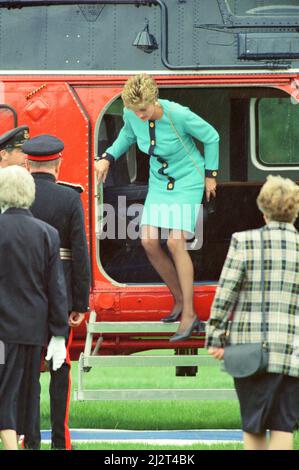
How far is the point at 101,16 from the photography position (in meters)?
9.40

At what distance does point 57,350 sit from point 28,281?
496mm

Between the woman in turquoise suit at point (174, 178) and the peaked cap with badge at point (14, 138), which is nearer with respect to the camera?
the peaked cap with badge at point (14, 138)

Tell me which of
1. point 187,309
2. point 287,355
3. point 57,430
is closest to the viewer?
point 287,355

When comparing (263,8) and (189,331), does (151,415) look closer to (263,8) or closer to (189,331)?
(189,331)

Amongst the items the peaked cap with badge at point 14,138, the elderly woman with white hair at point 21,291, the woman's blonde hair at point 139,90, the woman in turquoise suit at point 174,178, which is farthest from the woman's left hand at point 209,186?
the elderly woman with white hair at point 21,291

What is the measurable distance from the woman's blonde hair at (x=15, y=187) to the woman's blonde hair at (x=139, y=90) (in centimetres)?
174

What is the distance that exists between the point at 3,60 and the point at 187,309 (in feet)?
7.65

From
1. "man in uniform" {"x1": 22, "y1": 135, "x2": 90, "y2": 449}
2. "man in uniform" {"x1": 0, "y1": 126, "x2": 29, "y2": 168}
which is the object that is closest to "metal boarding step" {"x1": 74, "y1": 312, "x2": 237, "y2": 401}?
"man in uniform" {"x1": 22, "y1": 135, "x2": 90, "y2": 449}

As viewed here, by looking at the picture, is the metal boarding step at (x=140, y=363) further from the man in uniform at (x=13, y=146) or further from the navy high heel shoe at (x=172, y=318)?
the man in uniform at (x=13, y=146)

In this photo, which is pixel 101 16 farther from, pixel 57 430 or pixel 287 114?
pixel 57 430

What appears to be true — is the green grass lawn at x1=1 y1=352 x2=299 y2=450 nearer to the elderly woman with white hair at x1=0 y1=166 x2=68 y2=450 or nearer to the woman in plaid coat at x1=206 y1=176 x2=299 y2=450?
the elderly woman with white hair at x1=0 y1=166 x2=68 y2=450

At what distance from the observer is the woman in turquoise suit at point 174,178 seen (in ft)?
29.2

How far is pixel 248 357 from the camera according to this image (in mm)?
6184
